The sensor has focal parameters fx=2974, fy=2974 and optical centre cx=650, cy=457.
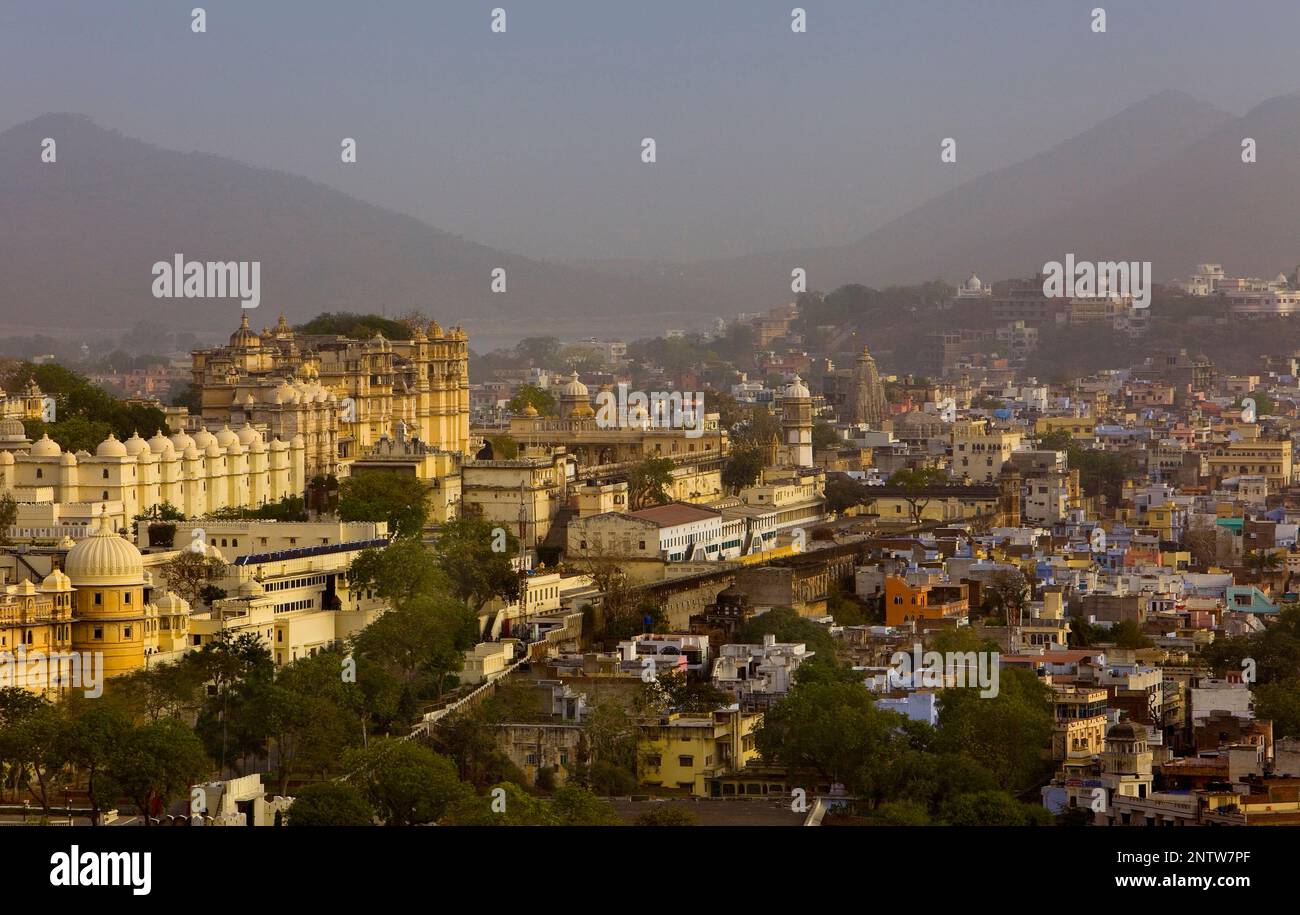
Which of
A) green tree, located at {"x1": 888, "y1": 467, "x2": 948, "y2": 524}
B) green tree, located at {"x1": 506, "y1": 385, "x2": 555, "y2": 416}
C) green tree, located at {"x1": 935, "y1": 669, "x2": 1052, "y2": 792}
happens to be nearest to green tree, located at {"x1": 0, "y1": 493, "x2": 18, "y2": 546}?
green tree, located at {"x1": 935, "y1": 669, "x2": 1052, "y2": 792}

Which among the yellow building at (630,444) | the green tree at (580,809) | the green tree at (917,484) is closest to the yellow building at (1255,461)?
the green tree at (917,484)

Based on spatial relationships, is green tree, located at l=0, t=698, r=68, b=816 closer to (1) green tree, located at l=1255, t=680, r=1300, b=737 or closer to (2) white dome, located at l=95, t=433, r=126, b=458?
(1) green tree, located at l=1255, t=680, r=1300, b=737

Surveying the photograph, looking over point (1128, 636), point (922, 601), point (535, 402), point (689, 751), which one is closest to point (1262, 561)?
point (922, 601)

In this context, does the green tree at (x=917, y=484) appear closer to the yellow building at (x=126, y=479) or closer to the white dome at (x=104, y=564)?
the yellow building at (x=126, y=479)

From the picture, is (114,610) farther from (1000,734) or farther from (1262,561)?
(1262,561)

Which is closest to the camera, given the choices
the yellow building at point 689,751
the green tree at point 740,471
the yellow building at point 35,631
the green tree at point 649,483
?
the yellow building at point 35,631
